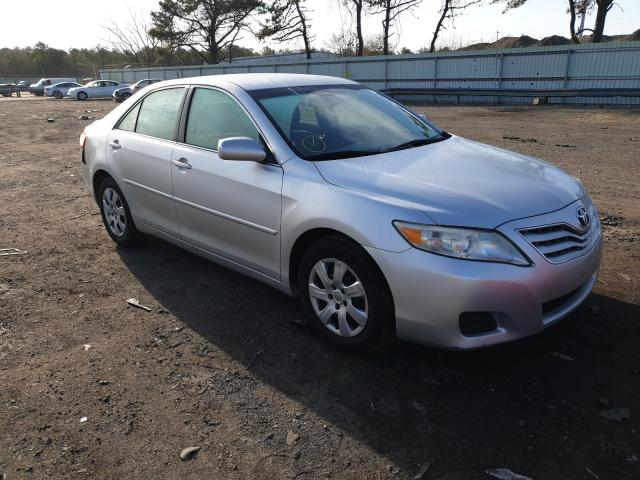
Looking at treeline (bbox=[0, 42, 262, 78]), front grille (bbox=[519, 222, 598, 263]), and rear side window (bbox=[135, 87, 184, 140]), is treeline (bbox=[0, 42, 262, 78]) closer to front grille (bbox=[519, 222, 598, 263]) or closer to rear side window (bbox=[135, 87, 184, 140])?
rear side window (bbox=[135, 87, 184, 140])

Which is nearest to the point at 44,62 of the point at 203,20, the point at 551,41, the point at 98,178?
the point at 203,20

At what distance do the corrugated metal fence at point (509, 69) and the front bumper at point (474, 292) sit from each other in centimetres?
2066

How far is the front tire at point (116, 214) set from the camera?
5145 mm

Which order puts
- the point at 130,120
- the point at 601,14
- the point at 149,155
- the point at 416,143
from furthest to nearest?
the point at 601,14, the point at 130,120, the point at 149,155, the point at 416,143

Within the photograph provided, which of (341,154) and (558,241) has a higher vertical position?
(341,154)

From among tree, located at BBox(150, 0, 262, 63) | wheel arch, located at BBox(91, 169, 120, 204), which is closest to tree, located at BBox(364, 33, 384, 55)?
tree, located at BBox(150, 0, 262, 63)

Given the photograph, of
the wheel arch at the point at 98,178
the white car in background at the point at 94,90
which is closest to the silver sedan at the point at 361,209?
the wheel arch at the point at 98,178

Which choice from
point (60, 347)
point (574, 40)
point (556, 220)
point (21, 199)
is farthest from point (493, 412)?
point (574, 40)

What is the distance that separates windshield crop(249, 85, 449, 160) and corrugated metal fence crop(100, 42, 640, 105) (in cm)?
1959

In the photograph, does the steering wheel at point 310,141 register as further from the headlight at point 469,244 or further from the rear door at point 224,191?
the headlight at point 469,244

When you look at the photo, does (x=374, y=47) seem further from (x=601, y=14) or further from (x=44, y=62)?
(x=44, y=62)

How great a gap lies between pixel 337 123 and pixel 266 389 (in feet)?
6.40

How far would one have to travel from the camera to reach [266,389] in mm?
3027

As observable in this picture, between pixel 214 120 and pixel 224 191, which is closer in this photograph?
pixel 224 191
